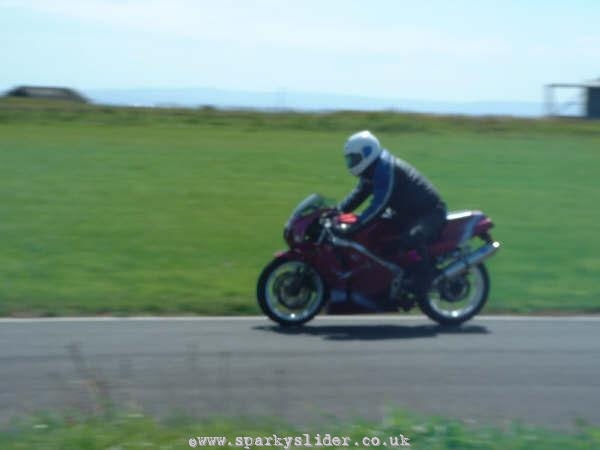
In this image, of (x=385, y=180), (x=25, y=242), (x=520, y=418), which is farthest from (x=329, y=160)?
(x=520, y=418)

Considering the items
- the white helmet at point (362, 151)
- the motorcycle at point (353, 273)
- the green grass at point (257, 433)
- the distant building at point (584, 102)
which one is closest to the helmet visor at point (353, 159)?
the white helmet at point (362, 151)

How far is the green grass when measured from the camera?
6027 mm

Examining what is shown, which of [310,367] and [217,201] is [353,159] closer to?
[310,367]

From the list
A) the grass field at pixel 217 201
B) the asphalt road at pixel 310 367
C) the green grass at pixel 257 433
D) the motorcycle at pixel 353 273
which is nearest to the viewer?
the green grass at pixel 257 433

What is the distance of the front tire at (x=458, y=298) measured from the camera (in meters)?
10.7

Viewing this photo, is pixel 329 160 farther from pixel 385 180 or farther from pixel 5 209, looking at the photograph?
pixel 385 180

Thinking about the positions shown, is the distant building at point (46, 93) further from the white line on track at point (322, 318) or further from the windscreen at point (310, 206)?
the windscreen at point (310, 206)

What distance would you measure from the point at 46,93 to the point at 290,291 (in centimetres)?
6340

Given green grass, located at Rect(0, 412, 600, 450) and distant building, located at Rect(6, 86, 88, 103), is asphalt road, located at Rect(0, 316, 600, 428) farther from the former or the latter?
distant building, located at Rect(6, 86, 88, 103)

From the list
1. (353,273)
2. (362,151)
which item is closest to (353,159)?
(362,151)

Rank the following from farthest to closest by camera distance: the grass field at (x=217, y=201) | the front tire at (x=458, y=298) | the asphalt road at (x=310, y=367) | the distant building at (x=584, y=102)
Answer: the distant building at (x=584, y=102) → the grass field at (x=217, y=201) → the front tire at (x=458, y=298) → the asphalt road at (x=310, y=367)

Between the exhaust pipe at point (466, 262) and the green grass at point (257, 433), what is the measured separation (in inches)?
158

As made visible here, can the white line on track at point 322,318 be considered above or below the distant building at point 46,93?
below

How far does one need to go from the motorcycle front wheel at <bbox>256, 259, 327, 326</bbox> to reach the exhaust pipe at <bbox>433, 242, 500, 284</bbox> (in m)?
1.19
